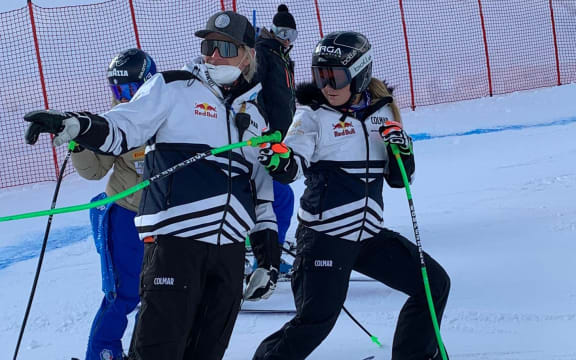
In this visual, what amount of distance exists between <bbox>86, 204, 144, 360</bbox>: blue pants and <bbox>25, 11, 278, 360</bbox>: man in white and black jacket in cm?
103

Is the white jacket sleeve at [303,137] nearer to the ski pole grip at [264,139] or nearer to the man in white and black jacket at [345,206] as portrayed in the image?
the man in white and black jacket at [345,206]

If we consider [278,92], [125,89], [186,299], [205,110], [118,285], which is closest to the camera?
[186,299]

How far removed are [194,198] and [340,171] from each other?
102 centimetres

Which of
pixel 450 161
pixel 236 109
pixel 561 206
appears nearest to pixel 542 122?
pixel 450 161

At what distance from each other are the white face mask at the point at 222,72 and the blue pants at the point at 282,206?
7.35ft

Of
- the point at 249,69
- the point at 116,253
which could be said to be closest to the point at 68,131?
the point at 249,69

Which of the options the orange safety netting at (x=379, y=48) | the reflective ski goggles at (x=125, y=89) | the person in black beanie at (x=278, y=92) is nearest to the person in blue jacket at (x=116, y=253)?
the reflective ski goggles at (x=125, y=89)

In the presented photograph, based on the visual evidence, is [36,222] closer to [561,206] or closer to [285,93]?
[285,93]

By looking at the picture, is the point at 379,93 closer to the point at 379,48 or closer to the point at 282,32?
Result: the point at 282,32

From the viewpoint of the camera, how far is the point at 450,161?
973 centimetres

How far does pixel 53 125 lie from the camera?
2453 mm

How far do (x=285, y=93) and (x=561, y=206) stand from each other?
127 inches

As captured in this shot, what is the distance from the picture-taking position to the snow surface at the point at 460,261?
4605mm

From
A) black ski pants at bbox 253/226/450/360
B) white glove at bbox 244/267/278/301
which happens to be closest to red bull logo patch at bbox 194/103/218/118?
white glove at bbox 244/267/278/301
